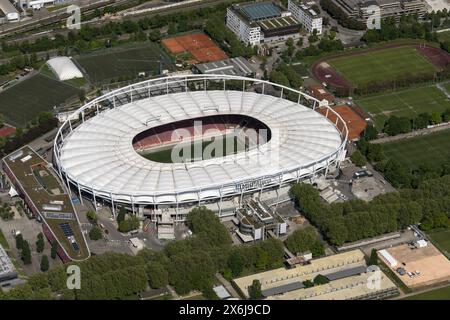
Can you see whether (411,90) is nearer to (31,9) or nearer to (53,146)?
(53,146)

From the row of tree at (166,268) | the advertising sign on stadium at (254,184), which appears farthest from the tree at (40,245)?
the advertising sign on stadium at (254,184)

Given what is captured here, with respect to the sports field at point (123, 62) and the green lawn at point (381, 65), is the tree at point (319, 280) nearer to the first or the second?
the green lawn at point (381, 65)

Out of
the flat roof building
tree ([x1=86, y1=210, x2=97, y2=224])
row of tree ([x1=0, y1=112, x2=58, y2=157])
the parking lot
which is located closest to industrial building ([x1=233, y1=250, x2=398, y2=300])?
the parking lot

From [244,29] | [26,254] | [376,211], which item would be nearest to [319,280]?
[376,211]

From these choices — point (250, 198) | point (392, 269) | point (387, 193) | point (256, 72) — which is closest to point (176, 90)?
point (256, 72)

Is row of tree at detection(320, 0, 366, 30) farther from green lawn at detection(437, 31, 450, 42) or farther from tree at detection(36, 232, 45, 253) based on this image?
tree at detection(36, 232, 45, 253)

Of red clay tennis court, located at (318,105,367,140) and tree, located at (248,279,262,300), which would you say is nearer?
tree, located at (248,279,262,300)

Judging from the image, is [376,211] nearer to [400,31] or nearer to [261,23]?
[261,23]
